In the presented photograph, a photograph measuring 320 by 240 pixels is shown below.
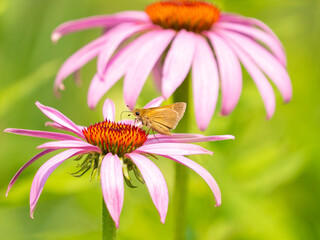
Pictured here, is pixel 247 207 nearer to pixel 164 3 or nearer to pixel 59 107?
pixel 164 3

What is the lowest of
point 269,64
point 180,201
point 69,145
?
point 180,201

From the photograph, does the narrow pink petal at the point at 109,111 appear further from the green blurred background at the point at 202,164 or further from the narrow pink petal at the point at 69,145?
the green blurred background at the point at 202,164

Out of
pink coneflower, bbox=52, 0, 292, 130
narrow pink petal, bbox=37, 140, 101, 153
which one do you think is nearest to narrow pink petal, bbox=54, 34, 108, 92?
pink coneflower, bbox=52, 0, 292, 130

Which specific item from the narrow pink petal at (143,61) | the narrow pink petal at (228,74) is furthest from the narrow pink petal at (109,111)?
the narrow pink petal at (228,74)

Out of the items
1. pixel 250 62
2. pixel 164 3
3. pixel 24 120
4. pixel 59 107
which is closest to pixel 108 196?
pixel 250 62

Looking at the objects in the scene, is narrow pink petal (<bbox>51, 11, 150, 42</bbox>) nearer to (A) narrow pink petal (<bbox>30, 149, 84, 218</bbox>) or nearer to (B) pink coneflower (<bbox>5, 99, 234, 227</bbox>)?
(B) pink coneflower (<bbox>5, 99, 234, 227</bbox>)

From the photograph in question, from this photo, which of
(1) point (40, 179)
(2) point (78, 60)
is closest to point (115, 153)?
(1) point (40, 179)

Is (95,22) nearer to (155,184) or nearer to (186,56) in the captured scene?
(186,56)
